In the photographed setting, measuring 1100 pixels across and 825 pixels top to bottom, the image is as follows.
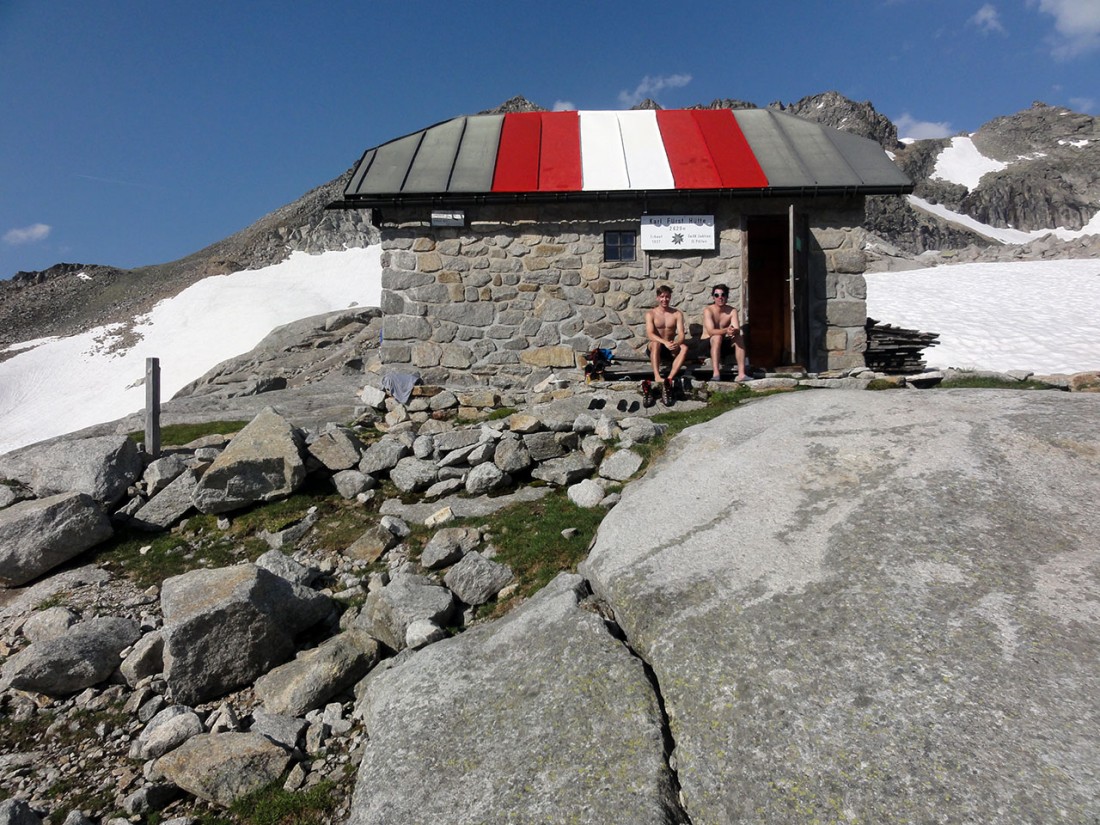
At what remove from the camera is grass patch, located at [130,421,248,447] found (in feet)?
34.1

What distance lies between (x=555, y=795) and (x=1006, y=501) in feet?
12.2

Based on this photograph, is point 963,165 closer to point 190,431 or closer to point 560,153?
point 560,153

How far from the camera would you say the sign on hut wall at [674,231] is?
11.1 m

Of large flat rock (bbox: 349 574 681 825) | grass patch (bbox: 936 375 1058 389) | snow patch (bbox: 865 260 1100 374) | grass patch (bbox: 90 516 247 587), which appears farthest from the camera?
snow patch (bbox: 865 260 1100 374)

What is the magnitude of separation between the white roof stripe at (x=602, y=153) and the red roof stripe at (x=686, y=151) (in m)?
0.92

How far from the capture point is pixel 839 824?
2582 millimetres

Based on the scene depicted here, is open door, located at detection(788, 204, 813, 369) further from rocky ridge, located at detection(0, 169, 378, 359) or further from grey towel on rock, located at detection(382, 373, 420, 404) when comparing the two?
rocky ridge, located at detection(0, 169, 378, 359)

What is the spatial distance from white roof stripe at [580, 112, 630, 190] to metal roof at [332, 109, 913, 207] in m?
0.02

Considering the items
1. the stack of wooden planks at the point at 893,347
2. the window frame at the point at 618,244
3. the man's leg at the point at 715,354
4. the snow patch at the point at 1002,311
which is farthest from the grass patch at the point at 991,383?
the window frame at the point at 618,244

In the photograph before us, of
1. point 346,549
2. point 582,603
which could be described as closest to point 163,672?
point 346,549

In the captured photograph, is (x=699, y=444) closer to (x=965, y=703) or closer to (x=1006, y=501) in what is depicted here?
(x=1006, y=501)

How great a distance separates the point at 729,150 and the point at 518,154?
4044mm

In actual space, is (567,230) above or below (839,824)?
above

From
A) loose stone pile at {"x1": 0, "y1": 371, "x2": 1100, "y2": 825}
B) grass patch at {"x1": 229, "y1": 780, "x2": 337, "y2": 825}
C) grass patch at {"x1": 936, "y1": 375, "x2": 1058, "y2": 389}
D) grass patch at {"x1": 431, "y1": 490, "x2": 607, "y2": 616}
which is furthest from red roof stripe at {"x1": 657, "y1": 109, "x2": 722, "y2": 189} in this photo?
grass patch at {"x1": 229, "y1": 780, "x2": 337, "y2": 825}
